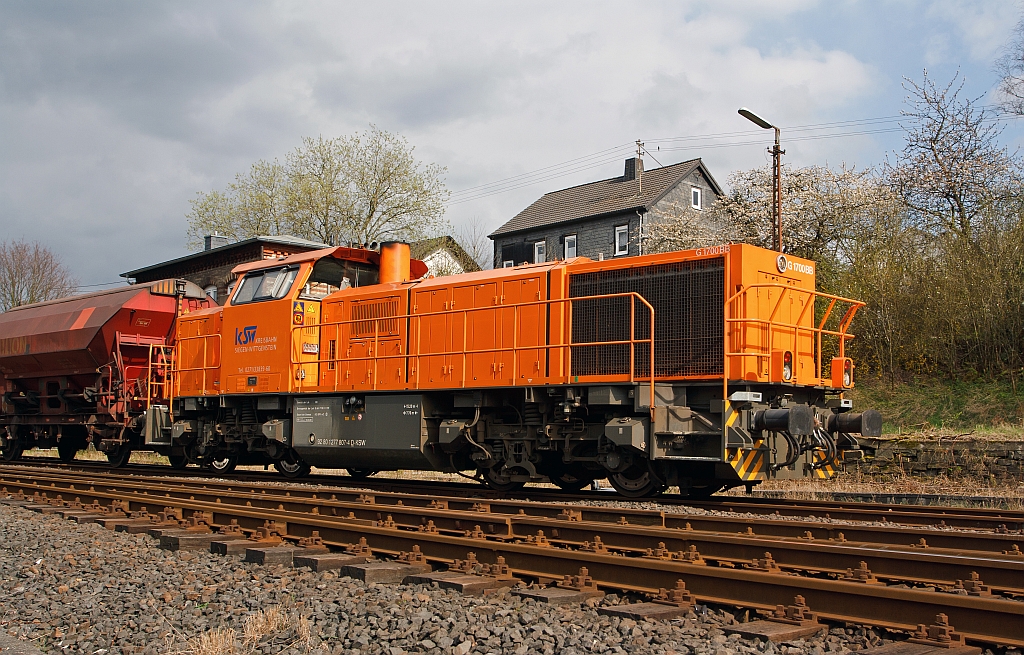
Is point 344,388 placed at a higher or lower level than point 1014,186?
lower

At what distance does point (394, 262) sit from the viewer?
45.7 feet

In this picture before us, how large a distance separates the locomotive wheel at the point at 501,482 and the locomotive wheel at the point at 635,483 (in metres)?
1.52

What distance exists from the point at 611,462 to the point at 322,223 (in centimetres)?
3321

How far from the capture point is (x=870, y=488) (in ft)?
44.4

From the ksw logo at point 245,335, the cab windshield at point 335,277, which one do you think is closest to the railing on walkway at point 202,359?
the ksw logo at point 245,335

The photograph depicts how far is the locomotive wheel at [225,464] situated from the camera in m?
15.1

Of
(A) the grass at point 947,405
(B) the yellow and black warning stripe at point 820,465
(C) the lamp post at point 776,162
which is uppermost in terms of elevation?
(C) the lamp post at point 776,162

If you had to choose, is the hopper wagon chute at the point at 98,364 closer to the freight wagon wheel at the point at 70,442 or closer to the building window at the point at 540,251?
the freight wagon wheel at the point at 70,442

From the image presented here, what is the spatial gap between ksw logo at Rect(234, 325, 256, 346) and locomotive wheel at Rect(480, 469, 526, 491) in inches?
189

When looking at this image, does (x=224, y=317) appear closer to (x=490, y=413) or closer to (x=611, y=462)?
(x=490, y=413)

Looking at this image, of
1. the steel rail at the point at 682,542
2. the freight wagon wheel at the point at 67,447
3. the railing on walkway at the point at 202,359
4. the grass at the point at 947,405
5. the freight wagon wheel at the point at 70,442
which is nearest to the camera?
the steel rail at the point at 682,542

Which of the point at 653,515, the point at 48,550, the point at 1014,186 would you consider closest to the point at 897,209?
the point at 1014,186

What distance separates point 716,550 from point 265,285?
956 centimetres

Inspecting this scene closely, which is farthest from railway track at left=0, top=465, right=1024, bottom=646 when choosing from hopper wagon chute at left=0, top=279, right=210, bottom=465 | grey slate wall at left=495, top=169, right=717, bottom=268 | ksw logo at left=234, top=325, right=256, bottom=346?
grey slate wall at left=495, top=169, right=717, bottom=268
